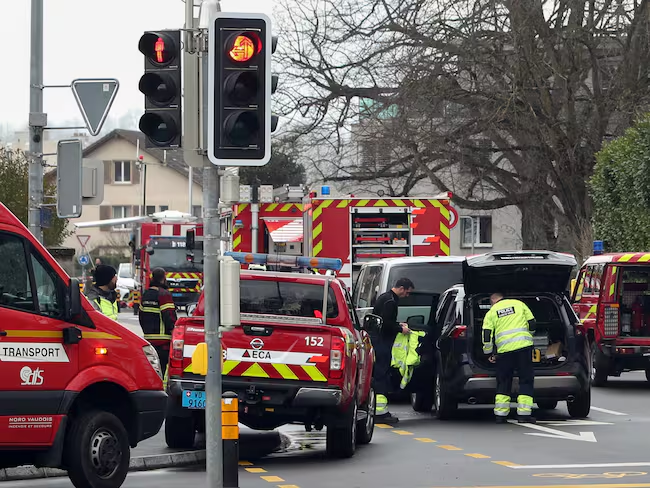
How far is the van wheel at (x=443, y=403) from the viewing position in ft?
53.2

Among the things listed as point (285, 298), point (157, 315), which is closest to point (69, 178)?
point (157, 315)

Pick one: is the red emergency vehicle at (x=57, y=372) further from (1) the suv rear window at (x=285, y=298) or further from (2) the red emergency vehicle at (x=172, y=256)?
(2) the red emergency vehicle at (x=172, y=256)

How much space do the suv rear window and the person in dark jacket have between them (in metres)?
3.31

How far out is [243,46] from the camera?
9312 mm

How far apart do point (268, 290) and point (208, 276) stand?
3687 millimetres

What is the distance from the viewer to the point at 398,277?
61.0ft

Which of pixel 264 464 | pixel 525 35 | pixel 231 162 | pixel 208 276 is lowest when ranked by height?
pixel 264 464

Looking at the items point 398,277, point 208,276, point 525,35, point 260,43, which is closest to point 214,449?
point 208,276

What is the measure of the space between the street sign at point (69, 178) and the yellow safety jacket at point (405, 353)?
412 cm

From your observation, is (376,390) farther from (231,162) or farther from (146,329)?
(231,162)

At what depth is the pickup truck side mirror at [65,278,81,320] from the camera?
33.9 ft

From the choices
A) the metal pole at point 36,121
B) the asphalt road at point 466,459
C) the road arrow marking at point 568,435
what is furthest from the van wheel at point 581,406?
the metal pole at point 36,121

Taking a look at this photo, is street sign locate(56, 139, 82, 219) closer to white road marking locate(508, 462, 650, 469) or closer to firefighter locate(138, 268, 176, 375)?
firefighter locate(138, 268, 176, 375)

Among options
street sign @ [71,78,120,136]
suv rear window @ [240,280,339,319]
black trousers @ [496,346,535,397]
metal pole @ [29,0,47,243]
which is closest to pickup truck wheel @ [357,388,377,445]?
suv rear window @ [240,280,339,319]
